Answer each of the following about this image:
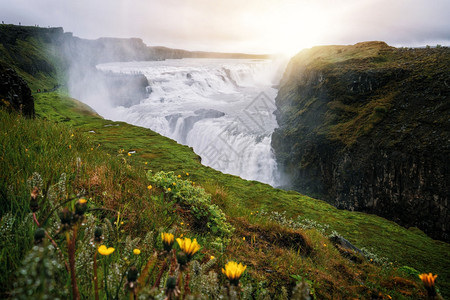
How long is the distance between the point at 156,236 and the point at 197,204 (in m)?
1.60

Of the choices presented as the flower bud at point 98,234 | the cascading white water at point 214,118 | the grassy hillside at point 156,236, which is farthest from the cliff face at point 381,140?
the flower bud at point 98,234

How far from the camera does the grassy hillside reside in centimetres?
114

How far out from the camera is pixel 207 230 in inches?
148

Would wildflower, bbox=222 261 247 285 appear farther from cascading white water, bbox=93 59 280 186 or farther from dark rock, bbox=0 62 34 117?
cascading white water, bbox=93 59 280 186

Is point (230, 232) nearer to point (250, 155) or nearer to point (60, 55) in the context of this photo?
point (250, 155)

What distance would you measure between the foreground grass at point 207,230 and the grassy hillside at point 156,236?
0.02m

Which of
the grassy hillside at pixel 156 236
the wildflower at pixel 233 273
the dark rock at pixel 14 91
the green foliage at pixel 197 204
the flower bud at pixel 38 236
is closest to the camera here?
the flower bud at pixel 38 236

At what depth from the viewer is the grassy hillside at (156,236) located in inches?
45.0

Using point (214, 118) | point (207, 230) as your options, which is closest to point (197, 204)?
point (207, 230)

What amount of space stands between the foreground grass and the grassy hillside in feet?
0.06

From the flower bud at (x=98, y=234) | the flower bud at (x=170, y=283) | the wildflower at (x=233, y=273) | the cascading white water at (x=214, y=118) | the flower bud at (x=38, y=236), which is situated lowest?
the cascading white water at (x=214, y=118)

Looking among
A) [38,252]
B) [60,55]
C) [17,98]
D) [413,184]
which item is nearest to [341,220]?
[413,184]

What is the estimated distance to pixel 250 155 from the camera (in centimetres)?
2320

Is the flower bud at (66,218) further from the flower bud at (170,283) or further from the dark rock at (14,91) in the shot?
Result: the dark rock at (14,91)
